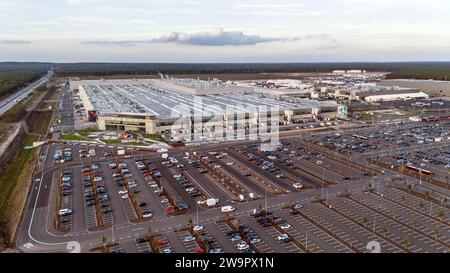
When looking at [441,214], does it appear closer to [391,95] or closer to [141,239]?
[141,239]

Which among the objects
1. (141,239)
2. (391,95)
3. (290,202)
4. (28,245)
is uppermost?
(391,95)

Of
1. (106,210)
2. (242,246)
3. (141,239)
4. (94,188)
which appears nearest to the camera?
(242,246)

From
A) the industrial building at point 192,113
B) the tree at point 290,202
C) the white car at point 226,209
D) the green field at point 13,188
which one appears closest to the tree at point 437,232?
the tree at point 290,202

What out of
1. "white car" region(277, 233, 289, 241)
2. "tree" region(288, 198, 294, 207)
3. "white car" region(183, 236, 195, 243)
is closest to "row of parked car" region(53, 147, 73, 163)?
"white car" region(183, 236, 195, 243)

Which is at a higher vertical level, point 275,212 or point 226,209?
point 226,209

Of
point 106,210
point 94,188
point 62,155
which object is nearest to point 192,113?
point 62,155

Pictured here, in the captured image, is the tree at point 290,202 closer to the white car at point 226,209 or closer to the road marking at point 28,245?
the white car at point 226,209

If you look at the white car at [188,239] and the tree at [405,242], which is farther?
the white car at [188,239]

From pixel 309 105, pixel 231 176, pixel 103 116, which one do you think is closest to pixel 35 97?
pixel 103 116
